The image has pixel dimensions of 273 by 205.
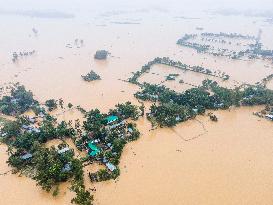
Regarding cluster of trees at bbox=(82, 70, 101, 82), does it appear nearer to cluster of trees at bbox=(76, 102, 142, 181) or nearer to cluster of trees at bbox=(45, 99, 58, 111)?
cluster of trees at bbox=(45, 99, 58, 111)

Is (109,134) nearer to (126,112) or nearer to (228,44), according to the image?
(126,112)

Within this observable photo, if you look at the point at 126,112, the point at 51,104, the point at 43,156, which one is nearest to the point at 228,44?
the point at 126,112

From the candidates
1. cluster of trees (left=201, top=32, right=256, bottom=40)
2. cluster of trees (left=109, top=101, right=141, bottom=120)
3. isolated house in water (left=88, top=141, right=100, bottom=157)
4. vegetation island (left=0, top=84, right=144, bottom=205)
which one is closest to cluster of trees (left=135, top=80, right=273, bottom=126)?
cluster of trees (left=109, top=101, right=141, bottom=120)

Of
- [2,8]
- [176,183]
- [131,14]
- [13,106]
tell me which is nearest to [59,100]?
[13,106]

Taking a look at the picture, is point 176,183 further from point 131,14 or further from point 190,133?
point 131,14

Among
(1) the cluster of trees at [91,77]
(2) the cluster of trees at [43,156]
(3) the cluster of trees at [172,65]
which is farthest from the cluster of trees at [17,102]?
(3) the cluster of trees at [172,65]

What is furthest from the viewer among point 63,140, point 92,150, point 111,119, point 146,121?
point 146,121
